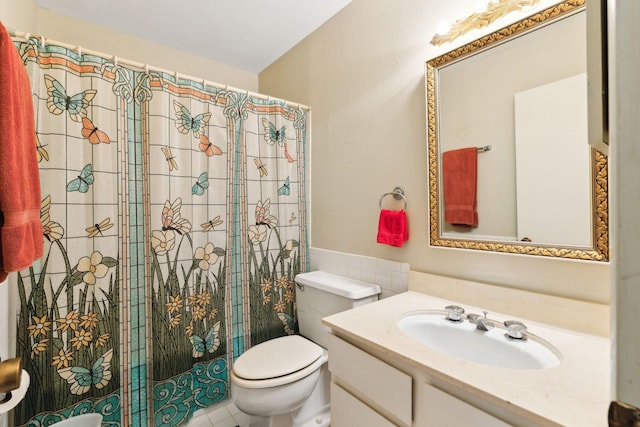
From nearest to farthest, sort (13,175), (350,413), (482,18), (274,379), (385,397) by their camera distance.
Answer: (13,175) → (385,397) → (350,413) → (482,18) → (274,379)

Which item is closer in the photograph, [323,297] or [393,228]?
[393,228]

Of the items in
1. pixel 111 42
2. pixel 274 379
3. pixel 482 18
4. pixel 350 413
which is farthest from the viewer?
pixel 111 42

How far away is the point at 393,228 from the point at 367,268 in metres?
0.32

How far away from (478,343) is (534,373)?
275mm

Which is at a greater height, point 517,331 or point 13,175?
point 13,175

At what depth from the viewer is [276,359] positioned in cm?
134

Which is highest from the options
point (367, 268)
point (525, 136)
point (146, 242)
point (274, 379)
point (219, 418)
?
point (525, 136)

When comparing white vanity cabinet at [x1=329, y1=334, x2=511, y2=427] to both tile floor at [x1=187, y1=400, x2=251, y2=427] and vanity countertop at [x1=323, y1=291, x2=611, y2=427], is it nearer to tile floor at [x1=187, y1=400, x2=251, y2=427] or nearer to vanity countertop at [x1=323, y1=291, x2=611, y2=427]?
vanity countertop at [x1=323, y1=291, x2=611, y2=427]

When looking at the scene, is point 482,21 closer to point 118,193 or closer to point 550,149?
point 550,149

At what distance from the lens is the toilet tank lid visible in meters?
1.43

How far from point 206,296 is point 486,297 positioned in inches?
53.8

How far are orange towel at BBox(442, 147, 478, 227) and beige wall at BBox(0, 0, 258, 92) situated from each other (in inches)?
73.4

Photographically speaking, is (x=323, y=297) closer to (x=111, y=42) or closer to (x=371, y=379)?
Result: (x=371, y=379)

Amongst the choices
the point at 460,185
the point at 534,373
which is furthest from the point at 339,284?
the point at 534,373
